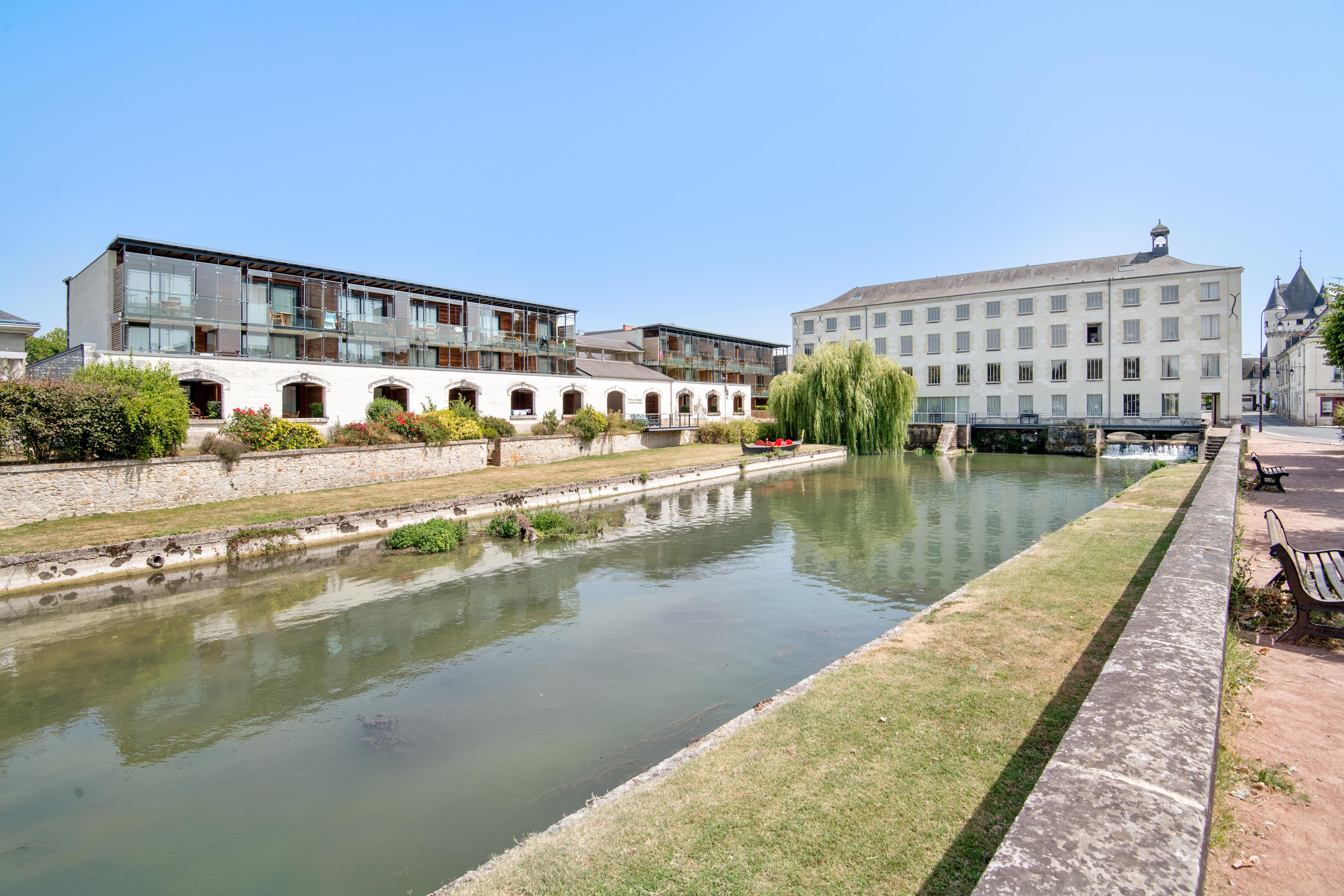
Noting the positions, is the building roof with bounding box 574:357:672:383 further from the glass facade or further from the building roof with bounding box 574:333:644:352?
the building roof with bounding box 574:333:644:352

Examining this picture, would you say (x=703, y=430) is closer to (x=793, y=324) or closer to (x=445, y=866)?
(x=793, y=324)

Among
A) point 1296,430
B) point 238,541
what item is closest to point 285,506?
point 238,541

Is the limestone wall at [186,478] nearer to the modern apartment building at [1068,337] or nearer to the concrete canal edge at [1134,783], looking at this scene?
the concrete canal edge at [1134,783]

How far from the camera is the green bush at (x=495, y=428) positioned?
25.6 m

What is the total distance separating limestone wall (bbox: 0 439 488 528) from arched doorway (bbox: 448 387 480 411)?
7595mm

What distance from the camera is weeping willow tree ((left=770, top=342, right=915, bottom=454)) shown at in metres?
36.7

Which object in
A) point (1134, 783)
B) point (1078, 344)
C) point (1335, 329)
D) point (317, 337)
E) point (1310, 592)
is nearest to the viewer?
point (1134, 783)

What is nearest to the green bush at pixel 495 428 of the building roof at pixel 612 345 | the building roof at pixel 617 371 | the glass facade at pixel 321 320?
the glass facade at pixel 321 320

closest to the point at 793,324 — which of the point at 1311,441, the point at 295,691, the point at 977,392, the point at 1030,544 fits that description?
the point at 977,392

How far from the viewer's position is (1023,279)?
1944 inches

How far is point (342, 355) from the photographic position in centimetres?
2650

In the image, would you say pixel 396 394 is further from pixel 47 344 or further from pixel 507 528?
pixel 47 344

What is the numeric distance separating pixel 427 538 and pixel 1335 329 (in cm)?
2521

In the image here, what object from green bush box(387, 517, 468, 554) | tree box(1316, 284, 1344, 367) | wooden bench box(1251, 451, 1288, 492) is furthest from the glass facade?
tree box(1316, 284, 1344, 367)
